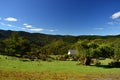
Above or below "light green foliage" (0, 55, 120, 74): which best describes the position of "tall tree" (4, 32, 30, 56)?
above

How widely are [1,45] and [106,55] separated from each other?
4480 centimetres

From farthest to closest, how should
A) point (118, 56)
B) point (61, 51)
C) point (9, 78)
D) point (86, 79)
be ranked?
point (61, 51)
point (118, 56)
point (86, 79)
point (9, 78)

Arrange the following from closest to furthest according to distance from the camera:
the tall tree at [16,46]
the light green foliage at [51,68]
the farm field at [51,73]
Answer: the farm field at [51,73]
the light green foliage at [51,68]
the tall tree at [16,46]

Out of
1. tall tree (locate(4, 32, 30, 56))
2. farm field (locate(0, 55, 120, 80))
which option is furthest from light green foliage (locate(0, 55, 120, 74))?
tall tree (locate(4, 32, 30, 56))

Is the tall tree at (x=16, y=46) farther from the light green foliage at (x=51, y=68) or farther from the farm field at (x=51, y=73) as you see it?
the farm field at (x=51, y=73)

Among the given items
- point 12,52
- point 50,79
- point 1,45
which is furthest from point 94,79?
point 1,45

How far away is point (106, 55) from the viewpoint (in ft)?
164

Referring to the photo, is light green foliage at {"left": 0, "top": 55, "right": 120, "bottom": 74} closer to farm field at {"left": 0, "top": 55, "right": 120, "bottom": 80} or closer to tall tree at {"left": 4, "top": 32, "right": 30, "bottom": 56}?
farm field at {"left": 0, "top": 55, "right": 120, "bottom": 80}

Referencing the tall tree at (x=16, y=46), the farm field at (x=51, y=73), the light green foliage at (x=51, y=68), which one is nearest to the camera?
A: the farm field at (x=51, y=73)

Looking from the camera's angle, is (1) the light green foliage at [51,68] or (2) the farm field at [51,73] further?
(1) the light green foliage at [51,68]

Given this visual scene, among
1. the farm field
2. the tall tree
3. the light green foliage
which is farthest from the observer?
the tall tree

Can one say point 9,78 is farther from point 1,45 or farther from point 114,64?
point 1,45

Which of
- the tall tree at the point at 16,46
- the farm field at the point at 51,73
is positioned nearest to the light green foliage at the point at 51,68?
the farm field at the point at 51,73

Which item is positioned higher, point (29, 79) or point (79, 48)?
point (79, 48)
